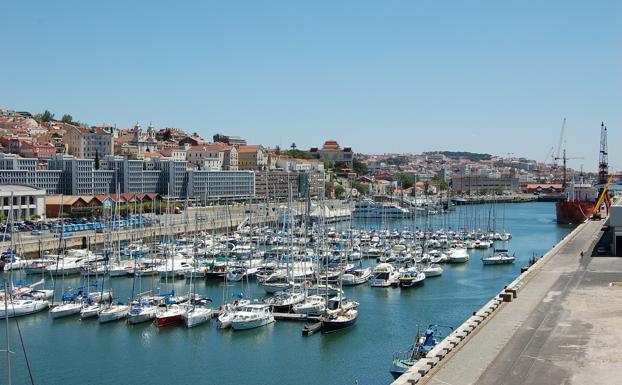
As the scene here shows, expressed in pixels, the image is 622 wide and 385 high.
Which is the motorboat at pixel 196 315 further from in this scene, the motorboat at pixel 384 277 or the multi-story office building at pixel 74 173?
the multi-story office building at pixel 74 173

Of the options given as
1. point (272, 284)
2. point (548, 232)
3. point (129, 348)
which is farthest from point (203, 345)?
point (548, 232)

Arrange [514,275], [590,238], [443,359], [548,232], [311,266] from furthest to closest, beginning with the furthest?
[548,232] → [590,238] → [514,275] → [311,266] → [443,359]

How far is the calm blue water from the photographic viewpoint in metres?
18.0

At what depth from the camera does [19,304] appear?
23.8 metres

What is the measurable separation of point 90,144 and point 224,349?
5824 centimetres

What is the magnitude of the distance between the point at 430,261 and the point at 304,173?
55530 millimetres

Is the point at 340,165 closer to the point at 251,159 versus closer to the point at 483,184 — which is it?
the point at 483,184

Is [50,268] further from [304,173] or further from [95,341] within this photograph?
[304,173]

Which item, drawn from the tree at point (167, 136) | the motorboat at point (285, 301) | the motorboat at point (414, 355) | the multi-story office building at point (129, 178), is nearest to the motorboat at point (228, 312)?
the motorboat at point (285, 301)

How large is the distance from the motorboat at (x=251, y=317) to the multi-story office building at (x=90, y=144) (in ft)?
180

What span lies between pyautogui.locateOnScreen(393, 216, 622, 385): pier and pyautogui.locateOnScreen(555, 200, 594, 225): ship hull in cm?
4563

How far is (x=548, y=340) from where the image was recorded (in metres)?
14.6

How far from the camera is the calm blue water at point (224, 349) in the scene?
18.0 metres

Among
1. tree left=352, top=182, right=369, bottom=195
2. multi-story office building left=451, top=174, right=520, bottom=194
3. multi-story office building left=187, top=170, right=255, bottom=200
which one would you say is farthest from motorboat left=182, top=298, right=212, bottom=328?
multi-story office building left=451, top=174, right=520, bottom=194
